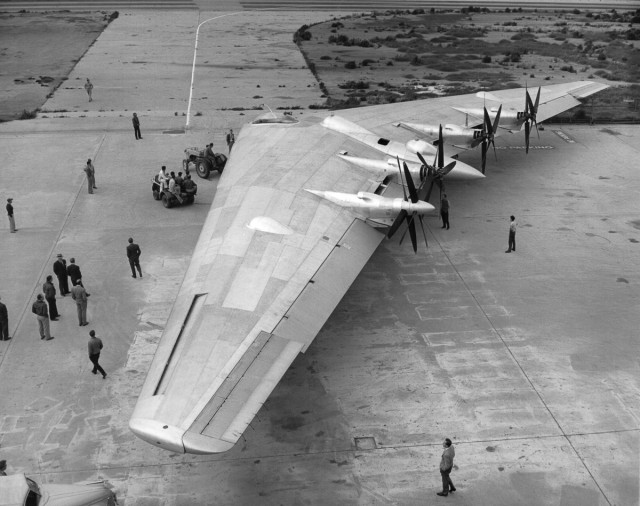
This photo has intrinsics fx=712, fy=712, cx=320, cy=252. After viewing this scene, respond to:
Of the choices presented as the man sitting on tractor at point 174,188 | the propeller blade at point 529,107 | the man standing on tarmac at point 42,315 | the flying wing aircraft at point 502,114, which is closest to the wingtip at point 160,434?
the man standing on tarmac at point 42,315

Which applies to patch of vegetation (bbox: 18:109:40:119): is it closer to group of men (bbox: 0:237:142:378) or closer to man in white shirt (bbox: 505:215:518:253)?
group of men (bbox: 0:237:142:378)

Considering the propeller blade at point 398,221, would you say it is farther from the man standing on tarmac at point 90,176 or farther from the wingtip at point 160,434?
the man standing on tarmac at point 90,176

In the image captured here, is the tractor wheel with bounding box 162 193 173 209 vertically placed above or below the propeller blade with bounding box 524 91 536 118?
below

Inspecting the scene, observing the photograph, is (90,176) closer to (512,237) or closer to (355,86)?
(512,237)

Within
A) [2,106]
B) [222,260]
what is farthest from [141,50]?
[222,260]

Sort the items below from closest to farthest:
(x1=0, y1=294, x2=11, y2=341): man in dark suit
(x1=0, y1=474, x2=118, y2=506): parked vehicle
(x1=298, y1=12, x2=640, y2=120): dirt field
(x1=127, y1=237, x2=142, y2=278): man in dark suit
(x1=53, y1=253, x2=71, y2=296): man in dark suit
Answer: (x1=0, y1=474, x2=118, y2=506): parked vehicle
(x1=0, y1=294, x2=11, y2=341): man in dark suit
(x1=53, y1=253, x2=71, y2=296): man in dark suit
(x1=127, y1=237, x2=142, y2=278): man in dark suit
(x1=298, y1=12, x2=640, y2=120): dirt field

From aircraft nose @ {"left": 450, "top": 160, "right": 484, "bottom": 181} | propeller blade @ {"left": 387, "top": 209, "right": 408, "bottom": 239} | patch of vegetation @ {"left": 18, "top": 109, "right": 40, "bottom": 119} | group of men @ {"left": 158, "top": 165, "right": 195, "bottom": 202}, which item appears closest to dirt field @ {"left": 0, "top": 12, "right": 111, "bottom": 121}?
patch of vegetation @ {"left": 18, "top": 109, "right": 40, "bottom": 119}

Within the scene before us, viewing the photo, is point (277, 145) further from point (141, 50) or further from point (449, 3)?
point (449, 3)
